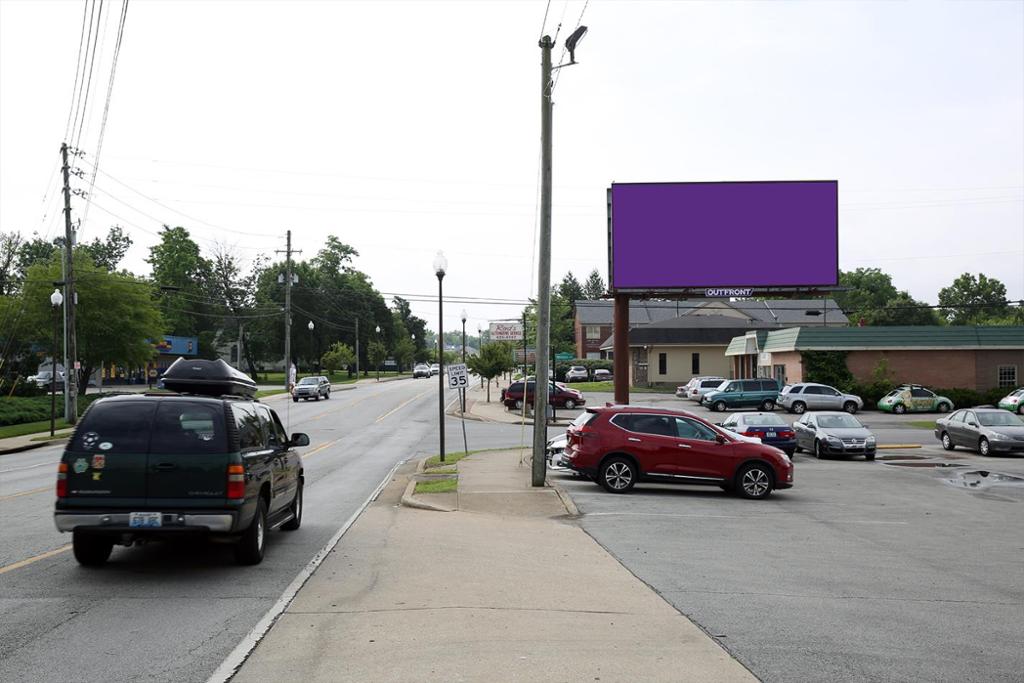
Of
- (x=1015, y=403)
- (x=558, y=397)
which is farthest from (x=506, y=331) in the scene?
(x=1015, y=403)

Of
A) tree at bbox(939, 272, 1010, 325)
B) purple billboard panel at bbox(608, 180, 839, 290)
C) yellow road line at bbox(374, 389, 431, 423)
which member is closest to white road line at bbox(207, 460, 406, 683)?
purple billboard panel at bbox(608, 180, 839, 290)

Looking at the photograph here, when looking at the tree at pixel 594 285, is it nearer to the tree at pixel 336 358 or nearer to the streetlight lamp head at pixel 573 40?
Answer: the tree at pixel 336 358

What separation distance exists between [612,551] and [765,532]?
3.10m

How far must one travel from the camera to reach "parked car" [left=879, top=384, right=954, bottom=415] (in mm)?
47625

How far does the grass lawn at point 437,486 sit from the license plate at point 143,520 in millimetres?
8408

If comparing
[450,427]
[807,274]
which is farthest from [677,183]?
[450,427]

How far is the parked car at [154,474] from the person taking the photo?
29.5 feet

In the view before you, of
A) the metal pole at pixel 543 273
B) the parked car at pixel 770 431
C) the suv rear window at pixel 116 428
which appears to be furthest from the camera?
the parked car at pixel 770 431

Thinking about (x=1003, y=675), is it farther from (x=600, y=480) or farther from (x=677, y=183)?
(x=677, y=183)

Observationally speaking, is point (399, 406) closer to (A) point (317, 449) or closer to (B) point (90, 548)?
(A) point (317, 449)

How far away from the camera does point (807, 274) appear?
35.1m

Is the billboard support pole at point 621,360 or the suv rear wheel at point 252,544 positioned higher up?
the billboard support pole at point 621,360

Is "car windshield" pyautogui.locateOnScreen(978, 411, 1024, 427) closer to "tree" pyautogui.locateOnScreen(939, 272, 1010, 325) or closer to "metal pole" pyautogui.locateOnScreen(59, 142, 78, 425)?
"metal pole" pyautogui.locateOnScreen(59, 142, 78, 425)

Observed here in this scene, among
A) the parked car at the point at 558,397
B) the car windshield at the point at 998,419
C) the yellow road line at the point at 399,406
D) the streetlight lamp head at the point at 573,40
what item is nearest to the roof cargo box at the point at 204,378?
the streetlight lamp head at the point at 573,40
